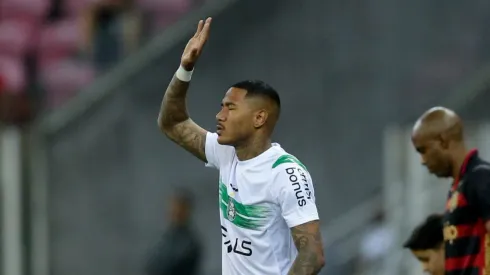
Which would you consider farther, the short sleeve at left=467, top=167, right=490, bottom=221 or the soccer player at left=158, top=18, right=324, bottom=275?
the short sleeve at left=467, top=167, right=490, bottom=221

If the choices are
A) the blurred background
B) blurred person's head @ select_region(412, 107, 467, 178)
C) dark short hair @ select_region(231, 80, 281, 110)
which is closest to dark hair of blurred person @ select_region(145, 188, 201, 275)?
the blurred background

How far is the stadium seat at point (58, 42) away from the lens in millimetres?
14375

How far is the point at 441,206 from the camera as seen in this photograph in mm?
10109

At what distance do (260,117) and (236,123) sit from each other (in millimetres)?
113

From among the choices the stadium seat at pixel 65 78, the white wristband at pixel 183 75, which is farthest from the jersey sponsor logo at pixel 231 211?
the stadium seat at pixel 65 78

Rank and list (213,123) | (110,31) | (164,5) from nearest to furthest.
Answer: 1. (213,123)
2. (110,31)
3. (164,5)

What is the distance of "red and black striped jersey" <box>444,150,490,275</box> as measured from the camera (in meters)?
6.27

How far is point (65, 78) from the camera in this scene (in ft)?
44.7

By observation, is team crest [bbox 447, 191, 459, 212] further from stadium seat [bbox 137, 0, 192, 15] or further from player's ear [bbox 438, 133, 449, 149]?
stadium seat [bbox 137, 0, 192, 15]

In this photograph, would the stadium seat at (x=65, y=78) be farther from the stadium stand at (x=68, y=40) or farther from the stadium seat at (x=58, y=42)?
the stadium seat at (x=58, y=42)

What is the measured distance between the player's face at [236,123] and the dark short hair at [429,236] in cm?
120

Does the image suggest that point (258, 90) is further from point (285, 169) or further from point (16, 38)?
point (16, 38)

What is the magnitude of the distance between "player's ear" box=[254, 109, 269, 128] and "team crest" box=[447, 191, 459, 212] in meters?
1.05

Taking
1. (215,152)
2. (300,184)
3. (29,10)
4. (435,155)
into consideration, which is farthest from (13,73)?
(300,184)
